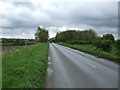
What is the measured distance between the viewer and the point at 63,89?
7.04 metres

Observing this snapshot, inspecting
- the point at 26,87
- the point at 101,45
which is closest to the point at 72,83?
the point at 26,87

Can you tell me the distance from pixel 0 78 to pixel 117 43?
14.4 metres

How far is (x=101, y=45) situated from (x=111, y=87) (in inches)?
931

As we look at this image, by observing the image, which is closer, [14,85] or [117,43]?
[14,85]

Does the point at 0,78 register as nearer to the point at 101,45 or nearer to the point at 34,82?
the point at 34,82

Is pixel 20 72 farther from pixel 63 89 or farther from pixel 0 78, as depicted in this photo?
pixel 63 89

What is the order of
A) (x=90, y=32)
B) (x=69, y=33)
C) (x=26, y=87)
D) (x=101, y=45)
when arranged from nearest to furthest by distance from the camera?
(x=26, y=87)
(x=101, y=45)
(x=69, y=33)
(x=90, y=32)

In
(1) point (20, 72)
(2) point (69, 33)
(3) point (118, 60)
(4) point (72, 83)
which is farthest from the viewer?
(2) point (69, 33)

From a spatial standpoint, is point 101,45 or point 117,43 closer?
point 117,43

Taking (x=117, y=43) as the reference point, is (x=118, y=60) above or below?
below

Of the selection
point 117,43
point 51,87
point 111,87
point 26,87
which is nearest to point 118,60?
point 117,43

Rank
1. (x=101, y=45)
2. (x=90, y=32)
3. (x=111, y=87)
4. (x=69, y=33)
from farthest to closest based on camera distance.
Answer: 1. (x=90, y=32)
2. (x=69, y=33)
3. (x=101, y=45)
4. (x=111, y=87)

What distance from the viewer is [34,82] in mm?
7566

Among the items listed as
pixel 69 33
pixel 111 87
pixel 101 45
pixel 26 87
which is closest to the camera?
pixel 26 87
